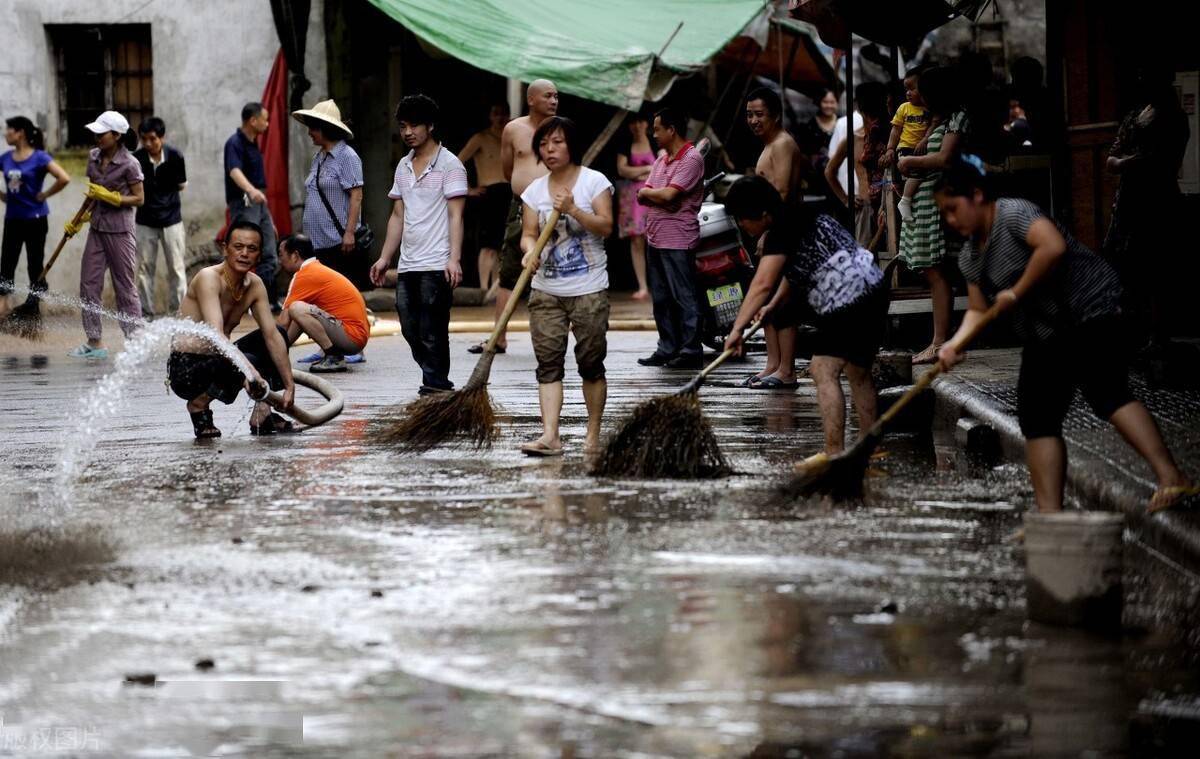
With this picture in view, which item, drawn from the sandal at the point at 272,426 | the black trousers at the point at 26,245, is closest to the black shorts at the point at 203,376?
the sandal at the point at 272,426

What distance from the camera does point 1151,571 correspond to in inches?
245

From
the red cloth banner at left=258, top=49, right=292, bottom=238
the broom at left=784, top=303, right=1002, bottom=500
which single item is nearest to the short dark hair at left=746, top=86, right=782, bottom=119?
the broom at left=784, top=303, right=1002, bottom=500

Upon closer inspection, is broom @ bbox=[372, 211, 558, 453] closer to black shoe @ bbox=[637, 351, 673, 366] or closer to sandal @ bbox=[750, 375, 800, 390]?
sandal @ bbox=[750, 375, 800, 390]

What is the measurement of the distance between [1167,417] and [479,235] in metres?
14.6

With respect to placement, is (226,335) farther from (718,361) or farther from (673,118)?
(673,118)

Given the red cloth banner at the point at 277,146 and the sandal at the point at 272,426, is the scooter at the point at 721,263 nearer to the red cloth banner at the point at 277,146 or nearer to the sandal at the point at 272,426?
the sandal at the point at 272,426

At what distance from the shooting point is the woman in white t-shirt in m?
9.34

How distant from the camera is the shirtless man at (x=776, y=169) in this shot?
1238cm

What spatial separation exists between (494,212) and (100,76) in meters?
5.13

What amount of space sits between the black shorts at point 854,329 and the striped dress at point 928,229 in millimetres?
3264

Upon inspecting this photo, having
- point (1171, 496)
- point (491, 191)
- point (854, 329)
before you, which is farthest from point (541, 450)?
point (491, 191)

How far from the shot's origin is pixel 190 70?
72.6ft

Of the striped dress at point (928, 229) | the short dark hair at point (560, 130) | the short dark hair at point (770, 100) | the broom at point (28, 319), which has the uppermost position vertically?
the short dark hair at point (770, 100)

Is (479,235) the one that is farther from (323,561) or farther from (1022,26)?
(323,561)
